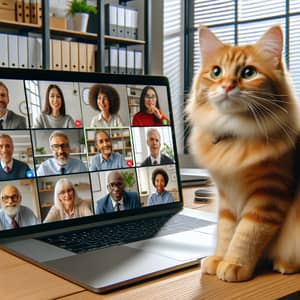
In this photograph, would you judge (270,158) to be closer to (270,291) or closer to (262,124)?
(262,124)

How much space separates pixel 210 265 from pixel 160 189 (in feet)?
1.33

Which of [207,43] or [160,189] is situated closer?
[207,43]

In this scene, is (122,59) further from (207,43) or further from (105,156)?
(207,43)

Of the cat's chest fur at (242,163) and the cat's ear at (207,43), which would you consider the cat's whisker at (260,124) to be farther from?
the cat's ear at (207,43)

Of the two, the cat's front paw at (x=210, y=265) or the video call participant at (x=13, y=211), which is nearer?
the cat's front paw at (x=210, y=265)

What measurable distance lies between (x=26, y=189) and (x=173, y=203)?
360mm

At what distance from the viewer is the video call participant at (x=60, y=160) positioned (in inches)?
33.3

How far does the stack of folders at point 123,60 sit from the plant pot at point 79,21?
1.09 feet

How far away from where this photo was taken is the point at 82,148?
0.90 metres

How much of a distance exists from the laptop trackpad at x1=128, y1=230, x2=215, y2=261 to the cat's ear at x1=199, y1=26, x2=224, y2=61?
0.32 meters

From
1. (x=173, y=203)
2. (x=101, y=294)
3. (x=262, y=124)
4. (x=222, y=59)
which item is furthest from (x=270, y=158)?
(x=173, y=203)


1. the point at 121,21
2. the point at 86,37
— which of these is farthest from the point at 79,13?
the point at 121,21

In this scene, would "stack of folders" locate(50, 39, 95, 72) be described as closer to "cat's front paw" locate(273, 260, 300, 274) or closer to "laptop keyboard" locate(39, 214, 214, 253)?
"laptop keyboard" locate(39, 214, 214, 253)

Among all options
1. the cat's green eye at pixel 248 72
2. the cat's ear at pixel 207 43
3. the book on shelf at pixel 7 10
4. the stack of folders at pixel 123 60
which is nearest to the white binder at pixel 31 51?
the book on shelf at pixel 7 10
